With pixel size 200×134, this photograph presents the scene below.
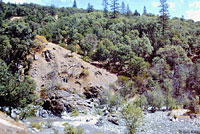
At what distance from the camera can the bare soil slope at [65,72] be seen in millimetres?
55094

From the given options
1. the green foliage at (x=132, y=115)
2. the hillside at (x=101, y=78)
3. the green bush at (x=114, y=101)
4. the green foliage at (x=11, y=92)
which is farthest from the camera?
the green bush at (x=114, y=101)

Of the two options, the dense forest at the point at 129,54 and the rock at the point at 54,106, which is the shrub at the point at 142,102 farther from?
the rock at the point at 54,106

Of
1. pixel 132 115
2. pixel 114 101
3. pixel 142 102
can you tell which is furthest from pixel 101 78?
pixel 132 115

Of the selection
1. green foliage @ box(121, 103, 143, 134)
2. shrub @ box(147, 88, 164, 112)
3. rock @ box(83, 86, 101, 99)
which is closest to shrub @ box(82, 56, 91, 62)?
rock @ box(83, 86, 101, 99)

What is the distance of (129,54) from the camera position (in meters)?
61.4

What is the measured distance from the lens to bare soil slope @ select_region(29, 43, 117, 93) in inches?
2169

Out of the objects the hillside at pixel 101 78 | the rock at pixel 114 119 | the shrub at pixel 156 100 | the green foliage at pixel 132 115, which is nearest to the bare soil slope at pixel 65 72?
the hillside at pixel 101 78

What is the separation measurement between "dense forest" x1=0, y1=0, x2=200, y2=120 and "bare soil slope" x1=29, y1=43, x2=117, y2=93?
329cm

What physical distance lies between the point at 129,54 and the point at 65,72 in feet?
64.8

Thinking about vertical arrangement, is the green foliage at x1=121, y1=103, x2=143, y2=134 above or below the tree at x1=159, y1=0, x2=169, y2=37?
below

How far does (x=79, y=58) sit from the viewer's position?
64438 millimetres

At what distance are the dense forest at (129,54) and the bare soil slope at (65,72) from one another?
3.29m

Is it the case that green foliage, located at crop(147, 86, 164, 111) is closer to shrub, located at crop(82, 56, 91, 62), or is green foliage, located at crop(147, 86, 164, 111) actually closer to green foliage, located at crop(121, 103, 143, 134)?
green foliage, located at crop(121, 103, 143, 134)

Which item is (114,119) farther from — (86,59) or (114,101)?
(86,59)
